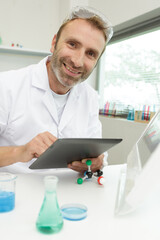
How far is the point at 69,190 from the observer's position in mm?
853

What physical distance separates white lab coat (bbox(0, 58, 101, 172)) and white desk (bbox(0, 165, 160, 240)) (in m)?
0.41

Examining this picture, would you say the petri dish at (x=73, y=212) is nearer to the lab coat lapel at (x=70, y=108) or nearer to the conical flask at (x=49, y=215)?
the conical flask at (x=49, y=215)

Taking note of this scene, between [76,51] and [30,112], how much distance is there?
1.41ft

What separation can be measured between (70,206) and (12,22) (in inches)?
119

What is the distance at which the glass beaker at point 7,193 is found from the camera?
66 centimetres

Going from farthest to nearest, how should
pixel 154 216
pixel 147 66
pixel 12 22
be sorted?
pixel 12 22 < pixel 147 66 < pixel 154 216

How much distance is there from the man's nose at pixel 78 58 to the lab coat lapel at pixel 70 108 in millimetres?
200

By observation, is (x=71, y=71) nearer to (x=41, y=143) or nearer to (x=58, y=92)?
(x=58, y=92)

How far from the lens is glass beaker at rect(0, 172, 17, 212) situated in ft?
2.15

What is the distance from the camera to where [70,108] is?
1434 mm

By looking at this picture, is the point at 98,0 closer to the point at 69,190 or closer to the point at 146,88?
the point at 146,88

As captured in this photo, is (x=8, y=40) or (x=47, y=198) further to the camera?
(x=8, y=40)

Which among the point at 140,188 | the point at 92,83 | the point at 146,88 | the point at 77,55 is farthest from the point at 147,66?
the point at 140,188

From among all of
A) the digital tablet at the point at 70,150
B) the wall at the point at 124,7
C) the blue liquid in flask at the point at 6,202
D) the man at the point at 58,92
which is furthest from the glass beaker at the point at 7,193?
the wall at the point at 124,7
